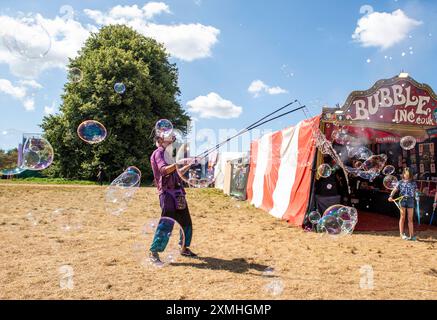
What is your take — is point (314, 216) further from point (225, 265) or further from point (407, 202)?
point (225, 265)

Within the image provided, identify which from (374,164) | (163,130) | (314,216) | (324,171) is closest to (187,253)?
(163,130)

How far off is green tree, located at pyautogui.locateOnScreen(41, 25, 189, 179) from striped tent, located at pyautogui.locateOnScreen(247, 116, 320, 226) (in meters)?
14.6

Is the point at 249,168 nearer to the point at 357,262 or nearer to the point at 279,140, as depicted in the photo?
the point at 279,140

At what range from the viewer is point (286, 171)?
9617mm

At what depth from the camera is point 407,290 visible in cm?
396

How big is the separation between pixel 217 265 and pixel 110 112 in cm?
2241

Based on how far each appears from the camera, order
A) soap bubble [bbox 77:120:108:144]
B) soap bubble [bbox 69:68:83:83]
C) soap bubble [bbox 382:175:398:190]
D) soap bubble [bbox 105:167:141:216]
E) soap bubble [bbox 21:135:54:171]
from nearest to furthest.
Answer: soap bubble [bbox 21:135:54:171]
soap bubble [bbox 77:120:108:144]
soap bubble [bbox 105:167:141:216]
soap bubble [bbox 382:175:398:190]
soap bubble [bbox 69:68:83:83]

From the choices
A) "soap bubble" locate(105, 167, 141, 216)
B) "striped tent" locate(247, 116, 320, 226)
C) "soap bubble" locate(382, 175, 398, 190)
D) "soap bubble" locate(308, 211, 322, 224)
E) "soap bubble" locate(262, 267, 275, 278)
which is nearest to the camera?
"soap bubble" locate(262, 267, 275, 278)

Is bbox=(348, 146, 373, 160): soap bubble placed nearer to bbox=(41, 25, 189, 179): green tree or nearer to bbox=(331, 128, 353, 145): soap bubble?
bbox=(331, 128, 353, 145): soap bubble

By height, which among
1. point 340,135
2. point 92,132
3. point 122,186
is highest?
point 340,135

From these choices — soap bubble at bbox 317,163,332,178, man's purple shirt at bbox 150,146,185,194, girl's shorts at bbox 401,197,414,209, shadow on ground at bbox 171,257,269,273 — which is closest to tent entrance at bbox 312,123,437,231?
soap bubble at bbox 317,163,332,178

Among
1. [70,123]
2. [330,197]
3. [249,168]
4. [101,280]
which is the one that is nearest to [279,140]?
[330,197]

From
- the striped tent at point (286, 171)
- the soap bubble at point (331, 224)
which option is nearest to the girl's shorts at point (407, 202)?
the soap bubble at point (331, 224)

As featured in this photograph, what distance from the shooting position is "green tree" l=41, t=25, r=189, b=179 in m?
24.5
